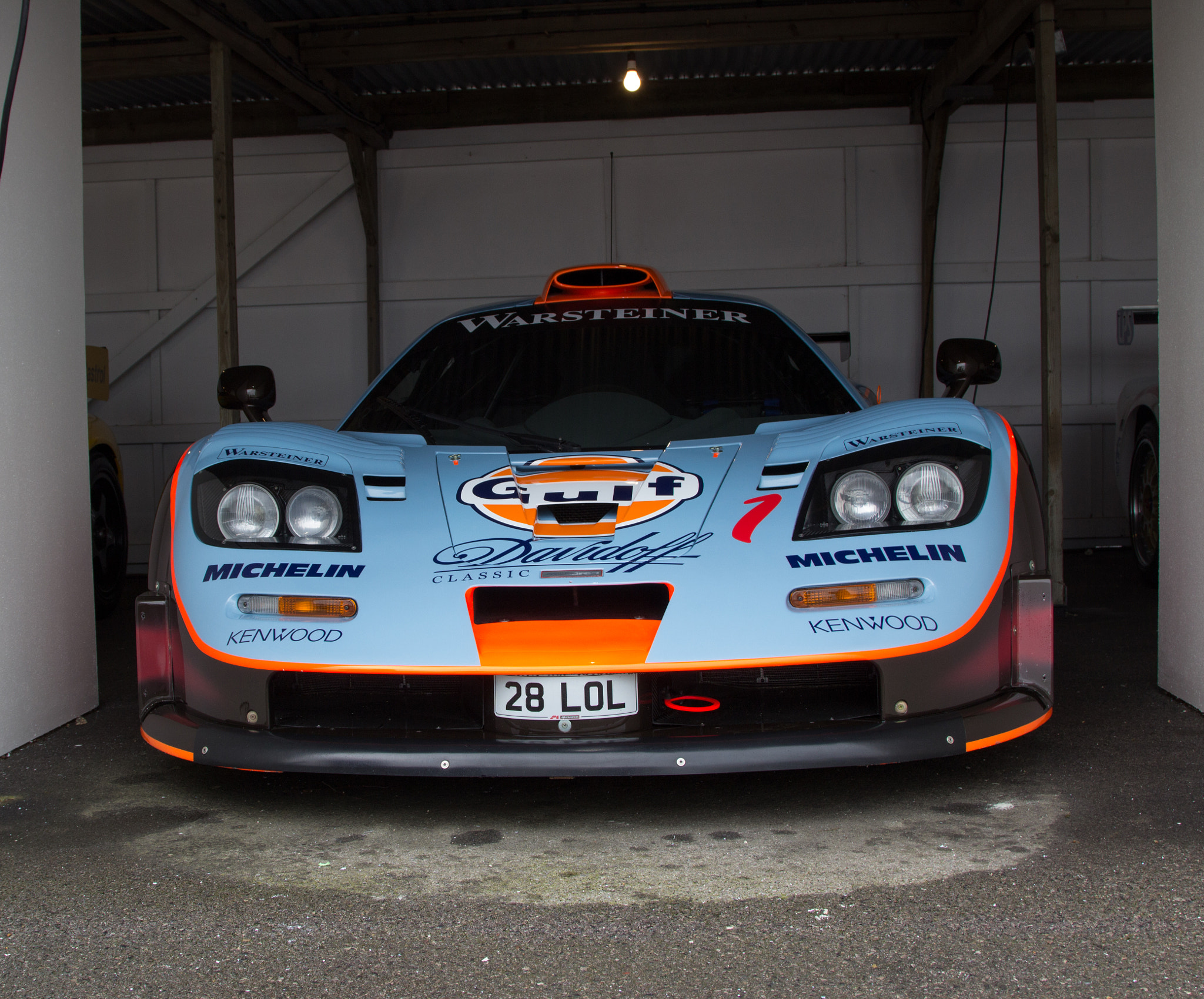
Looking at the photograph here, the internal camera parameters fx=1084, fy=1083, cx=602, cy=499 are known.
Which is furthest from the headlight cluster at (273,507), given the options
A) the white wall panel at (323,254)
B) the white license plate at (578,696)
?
the white wall panel at (323,254)

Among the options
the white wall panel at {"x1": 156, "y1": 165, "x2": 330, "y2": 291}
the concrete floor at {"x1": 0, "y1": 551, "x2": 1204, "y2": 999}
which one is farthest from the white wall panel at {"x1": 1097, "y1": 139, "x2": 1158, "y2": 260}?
the concrete floor at {"x1": 0, "y1": 551, "x2": 1204, "y2": 999}

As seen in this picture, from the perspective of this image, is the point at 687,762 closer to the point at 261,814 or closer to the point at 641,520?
the point at 641,520

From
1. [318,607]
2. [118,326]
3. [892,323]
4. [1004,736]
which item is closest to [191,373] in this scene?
[118,326]

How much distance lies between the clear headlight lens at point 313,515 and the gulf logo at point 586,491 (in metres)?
0.27

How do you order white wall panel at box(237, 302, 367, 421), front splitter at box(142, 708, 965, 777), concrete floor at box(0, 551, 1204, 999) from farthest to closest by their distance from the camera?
white wall panel at box(237, 302, 367, 421)
front splitter at box(142, 708, 965, 777)
concrete floor at box(0, 551, 1204, 999)

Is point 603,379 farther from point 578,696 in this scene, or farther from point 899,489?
point 578,696

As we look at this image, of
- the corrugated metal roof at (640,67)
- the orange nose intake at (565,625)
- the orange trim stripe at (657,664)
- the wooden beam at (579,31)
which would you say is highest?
the corrugated metal roof at (640,67)

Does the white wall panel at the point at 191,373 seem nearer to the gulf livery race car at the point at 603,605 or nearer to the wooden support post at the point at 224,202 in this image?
the wooden support post at the point at 224,202

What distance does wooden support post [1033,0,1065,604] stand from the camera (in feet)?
16.4

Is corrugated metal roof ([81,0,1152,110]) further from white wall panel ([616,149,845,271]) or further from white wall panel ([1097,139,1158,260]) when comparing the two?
white wall panel ([1097,139,1158,260])

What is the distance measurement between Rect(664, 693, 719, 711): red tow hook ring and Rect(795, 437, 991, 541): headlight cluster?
1.24 feet

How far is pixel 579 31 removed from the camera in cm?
627

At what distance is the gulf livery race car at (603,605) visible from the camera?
6.56ft

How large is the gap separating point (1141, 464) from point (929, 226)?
2.52 m
